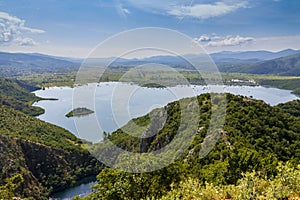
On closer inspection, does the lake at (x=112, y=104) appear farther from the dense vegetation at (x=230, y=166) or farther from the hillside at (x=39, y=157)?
the hillside at (x=39, y=157)

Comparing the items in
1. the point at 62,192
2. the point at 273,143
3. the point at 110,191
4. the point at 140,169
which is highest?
the point at 140,169

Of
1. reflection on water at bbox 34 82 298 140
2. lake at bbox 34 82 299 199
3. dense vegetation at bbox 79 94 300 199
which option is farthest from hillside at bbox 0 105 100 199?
dense vegetation at bbox 79 94 300 199

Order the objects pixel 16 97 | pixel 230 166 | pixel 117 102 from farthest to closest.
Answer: pixel 16 97 → pixel 230 166 → pixel 117 102

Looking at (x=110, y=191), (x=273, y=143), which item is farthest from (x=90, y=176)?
(x=110, y=191)

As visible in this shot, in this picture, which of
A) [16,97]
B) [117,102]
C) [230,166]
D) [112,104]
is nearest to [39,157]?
[230,166]

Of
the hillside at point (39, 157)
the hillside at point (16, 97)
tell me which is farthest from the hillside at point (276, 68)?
the hillside at point (39, 157)

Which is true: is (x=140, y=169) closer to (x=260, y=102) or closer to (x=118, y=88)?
(x=118, y=88)

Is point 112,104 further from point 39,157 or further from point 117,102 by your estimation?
point 39,157

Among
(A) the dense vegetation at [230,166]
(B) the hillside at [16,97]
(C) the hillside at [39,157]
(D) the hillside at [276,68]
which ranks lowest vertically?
(C) the hillside at [39,157]
